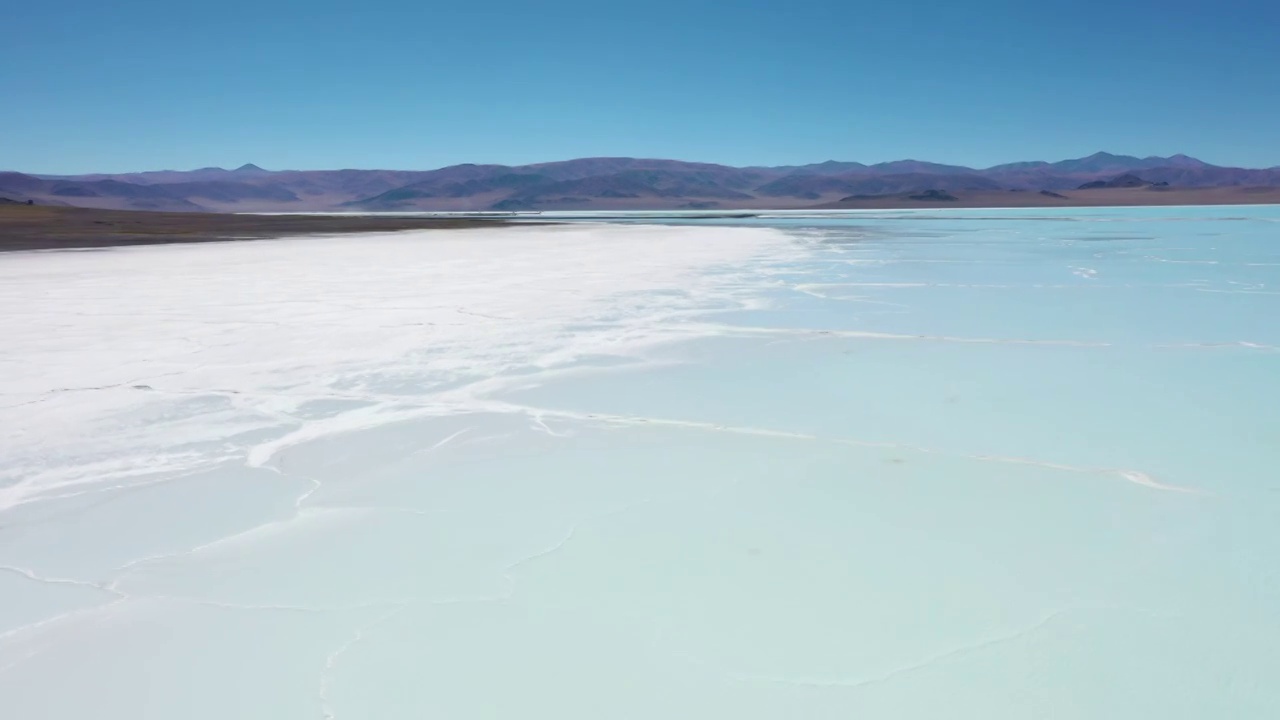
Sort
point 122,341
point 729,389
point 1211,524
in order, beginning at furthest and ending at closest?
point 122,341
point 729,389
point 1211,524

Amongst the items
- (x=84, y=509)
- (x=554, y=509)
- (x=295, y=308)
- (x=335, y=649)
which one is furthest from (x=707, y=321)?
(x=335, y=649)

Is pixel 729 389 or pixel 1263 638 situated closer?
pixel 1263 638

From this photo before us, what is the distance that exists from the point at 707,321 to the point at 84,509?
4.08 meters

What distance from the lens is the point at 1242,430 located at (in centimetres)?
318

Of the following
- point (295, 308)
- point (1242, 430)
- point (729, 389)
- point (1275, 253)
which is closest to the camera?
point (1242, 430)

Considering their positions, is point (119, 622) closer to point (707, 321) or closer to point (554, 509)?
point (554, 509)

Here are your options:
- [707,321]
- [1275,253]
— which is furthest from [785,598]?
[1275,253]

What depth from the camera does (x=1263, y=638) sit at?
Result: 5.80 feet

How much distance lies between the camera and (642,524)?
7.89 feet

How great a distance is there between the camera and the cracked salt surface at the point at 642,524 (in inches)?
65.6

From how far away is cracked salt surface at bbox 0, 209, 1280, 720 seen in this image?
1665mm

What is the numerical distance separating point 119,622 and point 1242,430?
11.1ft

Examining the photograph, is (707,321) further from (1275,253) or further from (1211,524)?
(1275,253)

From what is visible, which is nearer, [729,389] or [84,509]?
[84,509]
